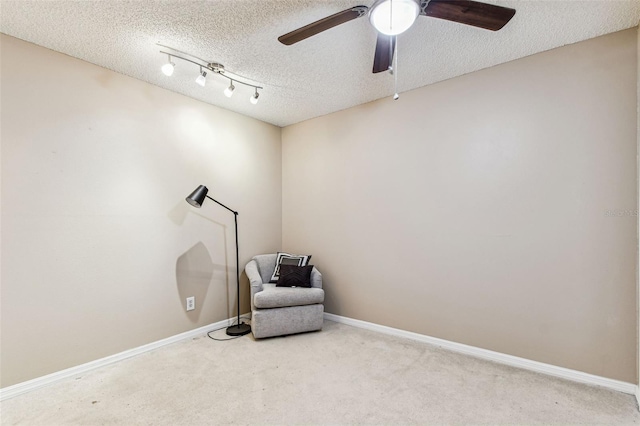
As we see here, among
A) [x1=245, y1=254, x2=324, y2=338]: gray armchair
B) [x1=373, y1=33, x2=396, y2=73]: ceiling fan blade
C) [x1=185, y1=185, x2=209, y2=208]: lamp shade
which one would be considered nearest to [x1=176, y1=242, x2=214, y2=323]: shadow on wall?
[x1=245, y1=254, x2=324, y2=338]: gray armchair

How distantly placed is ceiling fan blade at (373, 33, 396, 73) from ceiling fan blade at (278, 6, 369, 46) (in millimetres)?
208

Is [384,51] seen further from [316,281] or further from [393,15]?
[316,281]

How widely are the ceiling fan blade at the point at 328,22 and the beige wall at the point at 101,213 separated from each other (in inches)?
72.2

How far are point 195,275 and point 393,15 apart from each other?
2920mm

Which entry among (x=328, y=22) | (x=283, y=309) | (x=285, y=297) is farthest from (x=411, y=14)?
(x=283, y=309)

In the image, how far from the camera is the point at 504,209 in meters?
2.63

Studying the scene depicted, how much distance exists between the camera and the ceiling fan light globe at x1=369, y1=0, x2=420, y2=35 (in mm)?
1567

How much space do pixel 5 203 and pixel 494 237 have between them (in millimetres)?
3755

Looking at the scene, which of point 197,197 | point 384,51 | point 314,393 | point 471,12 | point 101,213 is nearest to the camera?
point 471,12

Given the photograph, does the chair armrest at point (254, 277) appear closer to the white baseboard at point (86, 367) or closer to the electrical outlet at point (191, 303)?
the electrical outlet at point (191, 303)

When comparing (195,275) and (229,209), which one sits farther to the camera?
(229,209)

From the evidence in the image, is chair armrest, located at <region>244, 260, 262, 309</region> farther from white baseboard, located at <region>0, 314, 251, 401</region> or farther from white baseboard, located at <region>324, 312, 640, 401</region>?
white baseboard, located at <region>324, 312, 640, 401</region>

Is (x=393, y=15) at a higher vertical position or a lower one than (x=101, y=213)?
higher

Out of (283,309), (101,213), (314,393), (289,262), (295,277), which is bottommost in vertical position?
(314,393)
